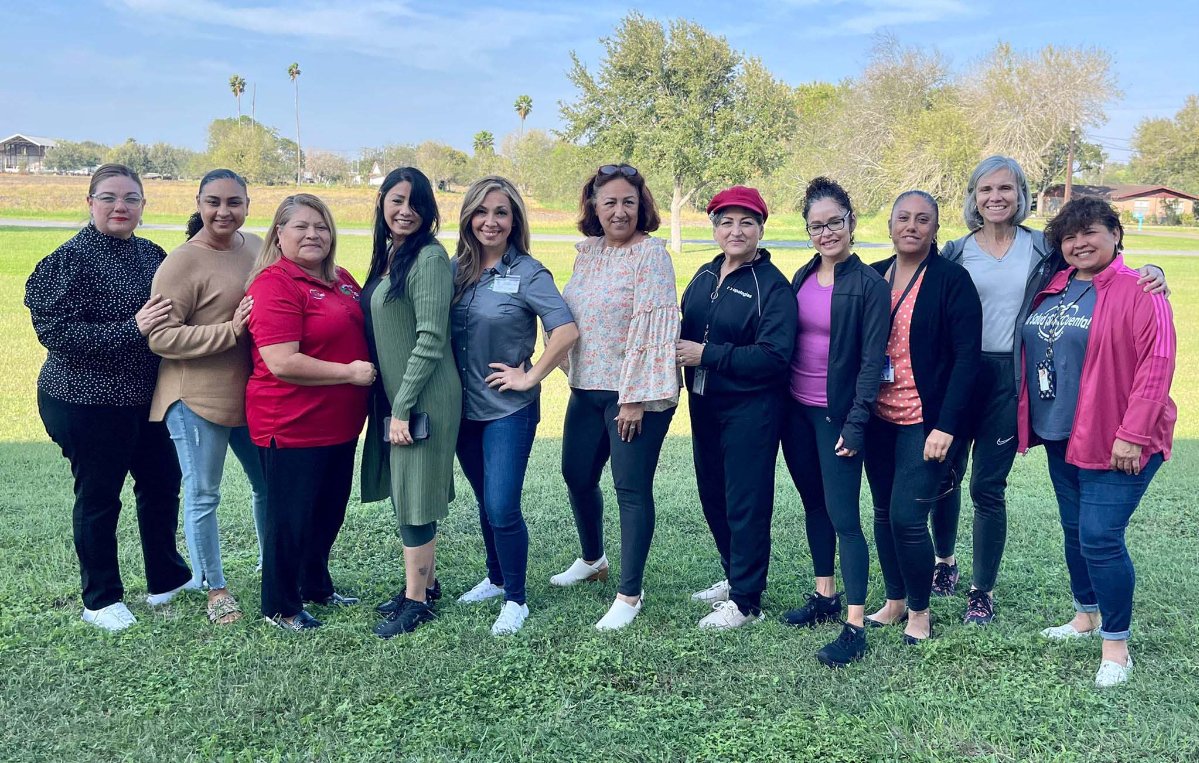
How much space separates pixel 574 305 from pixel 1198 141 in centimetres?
7257

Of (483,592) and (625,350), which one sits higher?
(625,350)


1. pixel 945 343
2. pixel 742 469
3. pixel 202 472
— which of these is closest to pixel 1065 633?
pixel 945 343

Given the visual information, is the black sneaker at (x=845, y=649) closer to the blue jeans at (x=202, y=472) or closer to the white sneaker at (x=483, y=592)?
the white sneaker at (x=483, y=592)

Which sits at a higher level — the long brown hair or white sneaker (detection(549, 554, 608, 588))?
the long brown hair

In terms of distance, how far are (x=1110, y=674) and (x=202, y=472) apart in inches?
156

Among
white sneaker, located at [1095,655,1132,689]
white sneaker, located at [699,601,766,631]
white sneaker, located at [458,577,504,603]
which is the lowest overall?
white sneaker, located at [458,577,504,603]

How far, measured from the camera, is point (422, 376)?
3928 millimetres

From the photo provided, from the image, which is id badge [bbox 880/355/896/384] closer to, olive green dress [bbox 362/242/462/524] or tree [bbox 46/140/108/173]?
olive green dress [bbox 362/242/462/524]

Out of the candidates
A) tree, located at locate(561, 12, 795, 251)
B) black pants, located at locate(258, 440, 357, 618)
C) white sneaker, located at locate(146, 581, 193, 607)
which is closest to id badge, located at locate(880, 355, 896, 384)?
black pants, located at locate(258, 440, 357, 618)

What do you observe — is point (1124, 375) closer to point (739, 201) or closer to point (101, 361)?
point (739, 201)

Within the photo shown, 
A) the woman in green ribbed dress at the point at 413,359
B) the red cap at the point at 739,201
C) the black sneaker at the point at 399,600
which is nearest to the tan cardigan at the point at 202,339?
the woman in green ribbed dress at the point at 413,359

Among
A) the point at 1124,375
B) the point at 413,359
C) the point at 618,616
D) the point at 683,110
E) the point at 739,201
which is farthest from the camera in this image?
the point at 683,110

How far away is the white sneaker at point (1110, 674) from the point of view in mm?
3545

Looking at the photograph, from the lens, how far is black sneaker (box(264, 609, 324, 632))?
416cm
